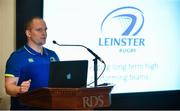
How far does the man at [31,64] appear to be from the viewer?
277 cm

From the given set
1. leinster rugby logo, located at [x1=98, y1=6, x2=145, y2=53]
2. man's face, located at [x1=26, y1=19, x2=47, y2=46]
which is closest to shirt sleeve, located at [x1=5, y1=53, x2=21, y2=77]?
man's face, located at [x1=26, y1=19, x2=47, y2=46]

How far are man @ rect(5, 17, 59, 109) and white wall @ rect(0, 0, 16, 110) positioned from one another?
64 centimetres

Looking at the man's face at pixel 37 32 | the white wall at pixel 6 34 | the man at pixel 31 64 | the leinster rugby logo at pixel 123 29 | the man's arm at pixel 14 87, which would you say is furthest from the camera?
the leinster rugby logo at pixel 123 29

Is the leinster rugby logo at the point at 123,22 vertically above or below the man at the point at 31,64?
above

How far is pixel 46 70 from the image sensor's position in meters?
2.81

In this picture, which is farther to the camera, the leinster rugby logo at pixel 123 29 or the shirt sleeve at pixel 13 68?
the leinster rugby logo at pixel 123 29

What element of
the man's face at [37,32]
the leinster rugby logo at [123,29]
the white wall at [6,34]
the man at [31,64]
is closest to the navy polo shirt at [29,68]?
the man at [31,64]

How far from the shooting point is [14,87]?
261 centimetres

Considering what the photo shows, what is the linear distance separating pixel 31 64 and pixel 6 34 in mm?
860

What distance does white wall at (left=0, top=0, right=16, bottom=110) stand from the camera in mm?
3523

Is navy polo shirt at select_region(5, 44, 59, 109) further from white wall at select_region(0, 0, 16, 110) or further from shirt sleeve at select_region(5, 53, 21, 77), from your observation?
white wall at select_region(0, 0, 16, 110)

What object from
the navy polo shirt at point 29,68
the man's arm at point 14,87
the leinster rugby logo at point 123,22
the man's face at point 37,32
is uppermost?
the leinster rugby logo at point 123,22

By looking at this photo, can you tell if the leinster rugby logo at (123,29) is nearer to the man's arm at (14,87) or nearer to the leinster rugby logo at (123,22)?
the leinster rugby logo at (123,22)

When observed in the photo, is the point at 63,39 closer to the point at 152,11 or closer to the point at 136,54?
the point at 136,54
